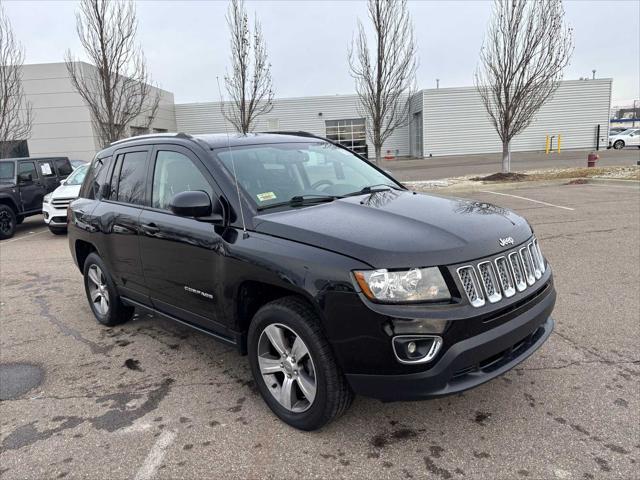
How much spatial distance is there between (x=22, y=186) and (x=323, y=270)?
1235 centimetres

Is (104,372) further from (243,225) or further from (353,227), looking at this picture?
(353,227)

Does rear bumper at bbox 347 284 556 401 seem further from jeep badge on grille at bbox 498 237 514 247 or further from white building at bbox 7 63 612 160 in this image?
white building at bbox 7 63 612 160

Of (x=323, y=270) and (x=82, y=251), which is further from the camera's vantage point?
(x=82, y=251)

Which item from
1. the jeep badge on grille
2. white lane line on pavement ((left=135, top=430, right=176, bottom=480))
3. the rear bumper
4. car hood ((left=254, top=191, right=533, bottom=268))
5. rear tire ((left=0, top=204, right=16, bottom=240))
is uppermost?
car hood ((left=254, top=191, right=533, bottom=268))

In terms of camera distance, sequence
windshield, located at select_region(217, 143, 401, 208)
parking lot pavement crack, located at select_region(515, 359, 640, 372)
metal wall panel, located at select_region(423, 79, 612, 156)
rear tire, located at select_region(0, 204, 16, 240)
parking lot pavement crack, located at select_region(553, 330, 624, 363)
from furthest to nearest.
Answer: metal wall panel, located at select_region(423, 79, 612, 156)
rear tire, located at select_region(0, 204, 16, 240)
parking lot pavement crack, located at select_region(553, 330, 624, 363)
parking lot pavement crack, located at select_region(515, 359, 640, 372)
windshield, located at select_region(217, 143, 401, 208)

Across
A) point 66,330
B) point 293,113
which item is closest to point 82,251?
point 66,330

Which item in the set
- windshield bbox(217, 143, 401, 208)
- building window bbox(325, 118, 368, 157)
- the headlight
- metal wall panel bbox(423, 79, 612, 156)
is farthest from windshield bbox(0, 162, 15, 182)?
building window bbox(325, 118, 368, 157)

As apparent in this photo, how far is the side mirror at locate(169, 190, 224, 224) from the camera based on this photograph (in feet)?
10.5

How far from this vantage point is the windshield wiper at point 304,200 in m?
3.34

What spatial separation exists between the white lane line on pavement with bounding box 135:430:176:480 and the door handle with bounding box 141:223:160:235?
5.11ft

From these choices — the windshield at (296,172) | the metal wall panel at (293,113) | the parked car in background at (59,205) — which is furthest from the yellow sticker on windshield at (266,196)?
the metal wall panel at (293,113)

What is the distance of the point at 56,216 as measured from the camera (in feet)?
Answer: 36.0

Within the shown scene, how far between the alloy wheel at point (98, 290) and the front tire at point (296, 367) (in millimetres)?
2530

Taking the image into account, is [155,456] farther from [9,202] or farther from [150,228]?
[9,202]
